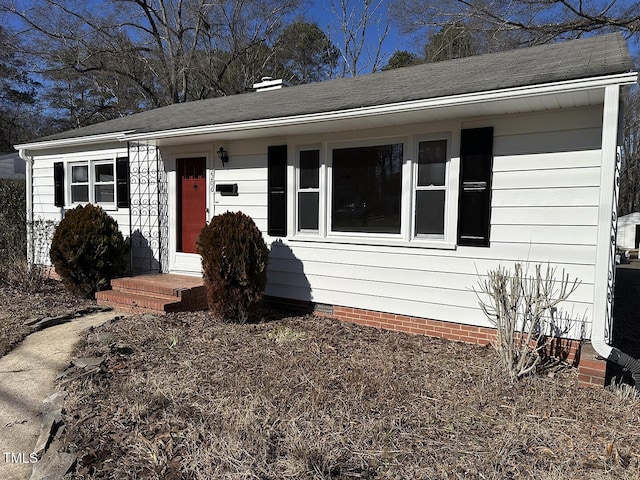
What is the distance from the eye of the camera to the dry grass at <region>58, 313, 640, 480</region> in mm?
2672

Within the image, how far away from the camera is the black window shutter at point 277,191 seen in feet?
20.9

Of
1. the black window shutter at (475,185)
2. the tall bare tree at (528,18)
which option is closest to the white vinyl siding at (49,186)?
the black window shutter at (475,185)

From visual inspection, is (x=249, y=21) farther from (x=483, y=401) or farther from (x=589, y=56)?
(x=483, y=401)

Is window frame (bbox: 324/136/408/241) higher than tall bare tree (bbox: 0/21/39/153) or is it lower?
lower

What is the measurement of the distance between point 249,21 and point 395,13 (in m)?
6.76

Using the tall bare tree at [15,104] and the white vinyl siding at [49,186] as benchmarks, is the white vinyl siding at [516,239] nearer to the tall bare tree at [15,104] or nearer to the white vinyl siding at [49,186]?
the white vinyl siding at [49,186]

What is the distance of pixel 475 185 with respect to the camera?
494 cm

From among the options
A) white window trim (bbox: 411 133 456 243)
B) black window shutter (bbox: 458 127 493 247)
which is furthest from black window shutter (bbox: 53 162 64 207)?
black window shutter (bbox: 458 127 493 247)

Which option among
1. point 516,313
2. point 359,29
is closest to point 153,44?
point 359,29

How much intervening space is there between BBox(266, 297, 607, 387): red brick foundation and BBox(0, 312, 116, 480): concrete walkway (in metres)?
2.76

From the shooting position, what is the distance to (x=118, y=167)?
8.18 m

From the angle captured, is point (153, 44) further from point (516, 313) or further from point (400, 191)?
point (516, 313)

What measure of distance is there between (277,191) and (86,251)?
3.32 meters

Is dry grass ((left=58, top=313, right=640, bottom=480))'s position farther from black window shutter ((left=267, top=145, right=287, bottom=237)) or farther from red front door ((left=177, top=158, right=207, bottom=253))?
red front door ((left=177, top=158, right=207, bottom=253))
